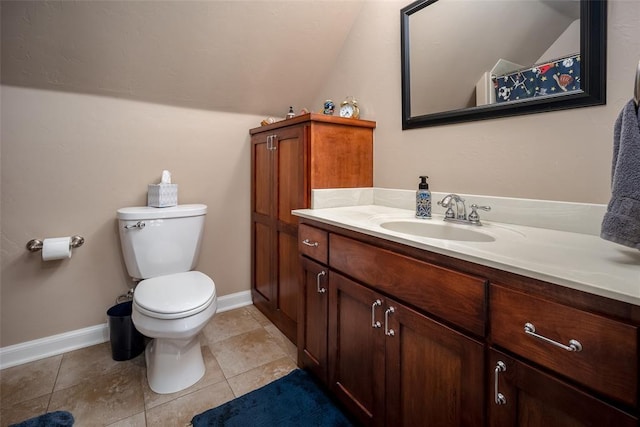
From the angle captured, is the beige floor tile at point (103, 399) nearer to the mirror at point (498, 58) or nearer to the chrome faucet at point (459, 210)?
the chrome faucet at point (459, 210)

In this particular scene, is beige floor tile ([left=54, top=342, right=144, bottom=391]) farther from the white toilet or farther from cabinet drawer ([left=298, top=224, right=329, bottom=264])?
cabinet drawer ([left=298, top=224, right=329, bottom=264])

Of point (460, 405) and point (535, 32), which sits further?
point (535, 32)

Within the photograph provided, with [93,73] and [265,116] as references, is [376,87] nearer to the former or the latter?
[265,116]

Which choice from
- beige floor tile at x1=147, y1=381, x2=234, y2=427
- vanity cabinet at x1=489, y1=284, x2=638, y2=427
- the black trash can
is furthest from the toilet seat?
vanity cabinet at x1=489, y1=284, x2=638, y2=427

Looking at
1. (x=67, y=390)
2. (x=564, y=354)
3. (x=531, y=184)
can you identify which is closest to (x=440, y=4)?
(x=531, y=184)

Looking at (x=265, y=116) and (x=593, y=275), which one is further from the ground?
(x=265, y=116)

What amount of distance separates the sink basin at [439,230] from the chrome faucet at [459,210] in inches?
2.5

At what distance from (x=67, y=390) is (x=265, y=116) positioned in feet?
6.56

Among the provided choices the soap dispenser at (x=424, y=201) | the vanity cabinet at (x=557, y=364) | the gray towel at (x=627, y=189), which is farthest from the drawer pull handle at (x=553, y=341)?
the soap dispenser at (x=424, y=201)

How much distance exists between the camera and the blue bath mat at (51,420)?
1250mm

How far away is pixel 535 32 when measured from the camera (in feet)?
3.79

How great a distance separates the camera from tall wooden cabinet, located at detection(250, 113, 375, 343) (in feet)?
5.48

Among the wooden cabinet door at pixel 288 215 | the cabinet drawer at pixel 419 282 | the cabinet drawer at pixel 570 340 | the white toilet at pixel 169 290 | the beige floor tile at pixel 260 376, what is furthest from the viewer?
the wooden cabinet door at pixel 288 215

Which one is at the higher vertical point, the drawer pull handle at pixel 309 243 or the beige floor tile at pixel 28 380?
the drawer pull handle at pixel 309 243
